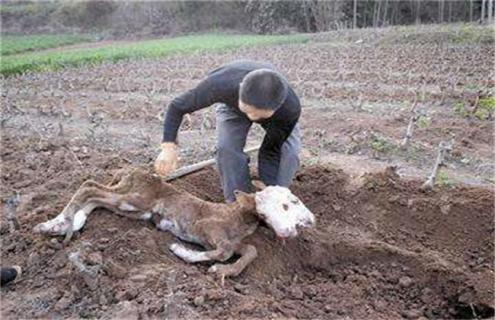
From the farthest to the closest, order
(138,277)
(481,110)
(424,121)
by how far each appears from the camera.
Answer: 1. (481,110)
2. (424,121)
3. (138,277)

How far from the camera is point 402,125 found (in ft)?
28.9

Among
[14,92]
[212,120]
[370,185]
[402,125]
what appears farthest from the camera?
[14,92]

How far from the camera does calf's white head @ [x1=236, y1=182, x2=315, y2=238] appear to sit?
4633mm

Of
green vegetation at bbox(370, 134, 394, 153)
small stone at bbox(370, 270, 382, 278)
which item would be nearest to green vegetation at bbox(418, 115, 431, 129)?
green vegetation at bbox(370, 134, 394, 153)

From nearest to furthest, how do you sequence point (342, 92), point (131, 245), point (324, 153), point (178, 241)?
1. point (131, 245)
2. point (178, 241)
3. point (324, 153)
4. point (342, 92)

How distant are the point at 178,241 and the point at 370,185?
6.61 feet

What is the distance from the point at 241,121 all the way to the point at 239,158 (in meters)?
0.36

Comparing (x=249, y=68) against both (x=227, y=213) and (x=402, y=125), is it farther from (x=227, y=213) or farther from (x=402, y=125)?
(x=402, y=125)

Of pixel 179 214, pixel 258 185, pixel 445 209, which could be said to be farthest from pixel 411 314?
pixel 179 214

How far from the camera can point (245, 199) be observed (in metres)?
4.93

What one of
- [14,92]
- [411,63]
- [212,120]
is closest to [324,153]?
[212,120]

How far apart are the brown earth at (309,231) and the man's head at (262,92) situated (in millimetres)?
1221

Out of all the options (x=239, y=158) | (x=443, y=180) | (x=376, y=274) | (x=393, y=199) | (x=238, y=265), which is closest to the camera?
(x=238, y=265)

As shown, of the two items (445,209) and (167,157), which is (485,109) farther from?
(167,157)
